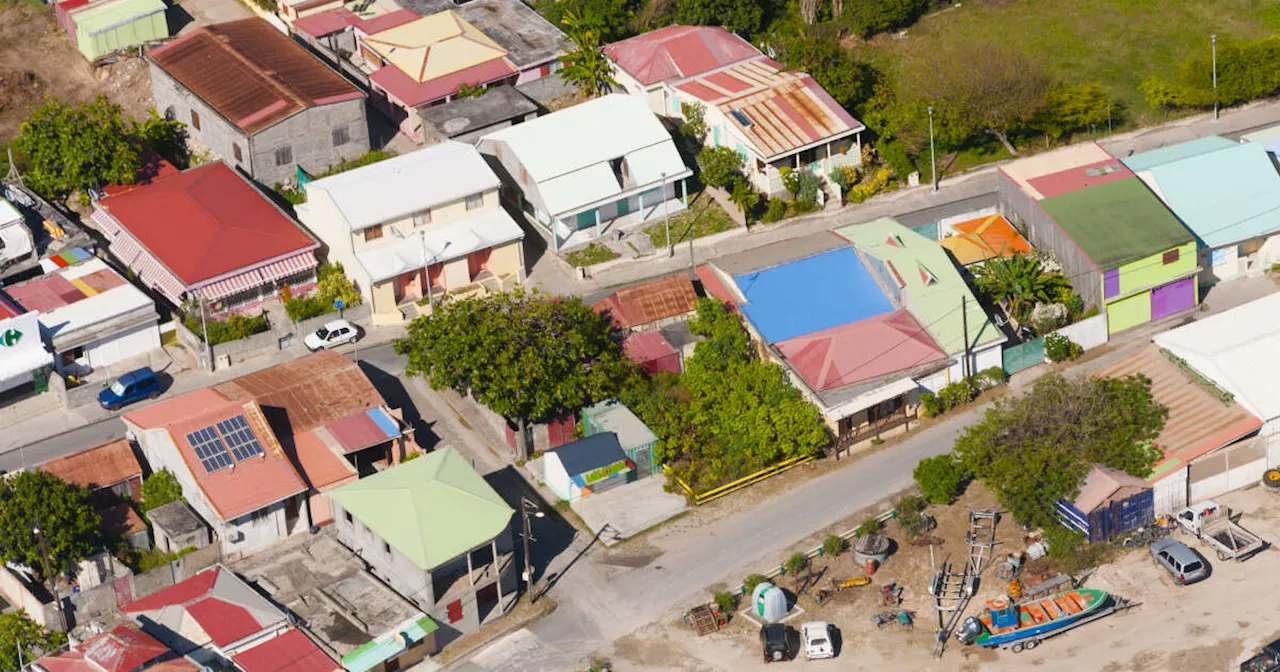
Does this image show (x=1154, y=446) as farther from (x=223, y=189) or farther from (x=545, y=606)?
(x=223, y=189)

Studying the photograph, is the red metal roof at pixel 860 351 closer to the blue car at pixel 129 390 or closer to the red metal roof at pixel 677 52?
the red metal roof at pixel 677 52

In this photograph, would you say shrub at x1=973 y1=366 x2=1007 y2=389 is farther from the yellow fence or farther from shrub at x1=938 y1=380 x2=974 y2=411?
the yellow fence

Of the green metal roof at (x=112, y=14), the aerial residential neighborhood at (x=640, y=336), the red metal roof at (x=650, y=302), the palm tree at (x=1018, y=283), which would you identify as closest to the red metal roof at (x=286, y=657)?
the aerial residential neighborhood at (x=640, y=336)

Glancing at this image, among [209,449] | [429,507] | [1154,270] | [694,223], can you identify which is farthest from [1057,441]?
[209,449]

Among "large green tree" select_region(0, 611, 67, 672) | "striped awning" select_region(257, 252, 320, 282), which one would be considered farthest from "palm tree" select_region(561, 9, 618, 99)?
"large green tree" select_region(0, 611, 67, 672)

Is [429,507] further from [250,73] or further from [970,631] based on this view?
[250,73]
